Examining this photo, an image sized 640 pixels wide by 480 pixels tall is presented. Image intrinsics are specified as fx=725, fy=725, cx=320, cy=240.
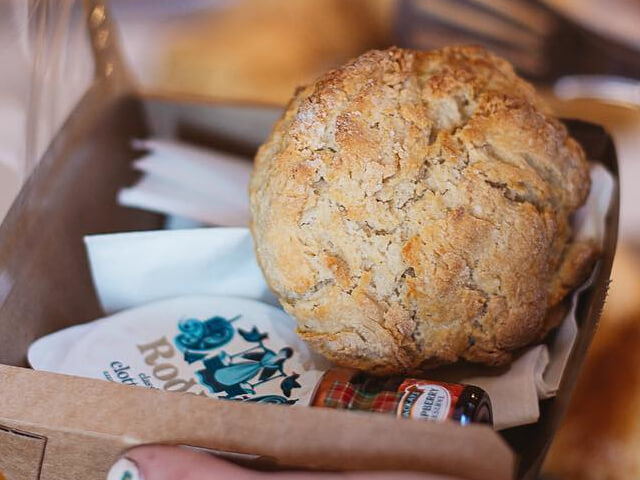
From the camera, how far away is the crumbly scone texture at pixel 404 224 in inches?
29.0

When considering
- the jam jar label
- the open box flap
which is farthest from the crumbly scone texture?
the open box flap

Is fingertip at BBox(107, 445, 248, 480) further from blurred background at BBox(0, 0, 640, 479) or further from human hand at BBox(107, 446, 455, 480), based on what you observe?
blurred background at BBox(0, 0, 640, 479)

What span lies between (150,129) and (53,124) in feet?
0.81

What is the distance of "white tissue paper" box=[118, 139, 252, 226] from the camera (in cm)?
103

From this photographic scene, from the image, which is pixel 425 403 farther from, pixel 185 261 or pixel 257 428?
pixel 185 261

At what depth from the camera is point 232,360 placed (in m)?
0.83

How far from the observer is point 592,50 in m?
1.80

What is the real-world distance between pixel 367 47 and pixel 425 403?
1.56 m

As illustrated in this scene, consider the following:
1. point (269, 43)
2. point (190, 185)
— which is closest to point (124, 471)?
point (190, 185)

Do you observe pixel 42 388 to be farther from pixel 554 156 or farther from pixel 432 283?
pixel 554 156

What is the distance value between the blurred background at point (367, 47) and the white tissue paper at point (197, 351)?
0.64 feet

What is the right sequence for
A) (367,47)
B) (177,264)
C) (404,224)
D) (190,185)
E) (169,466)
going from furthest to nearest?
(367,47), (190,185), (177,264), (404,224), (169,466)

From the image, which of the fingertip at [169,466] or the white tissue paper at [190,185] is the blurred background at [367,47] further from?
the fingertip at [169,466]

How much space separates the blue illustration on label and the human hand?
0.51 feet
